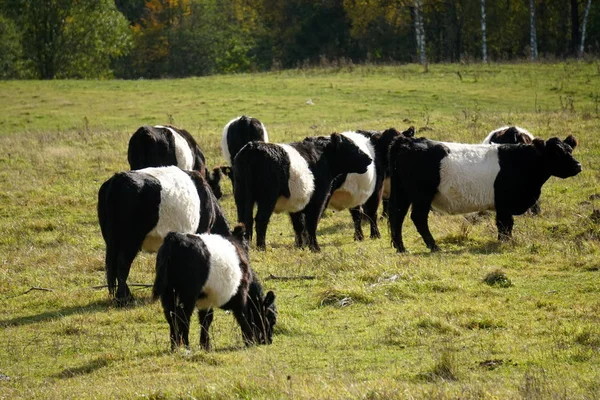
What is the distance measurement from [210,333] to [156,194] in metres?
2.32

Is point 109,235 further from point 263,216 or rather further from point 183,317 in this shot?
point 263,216

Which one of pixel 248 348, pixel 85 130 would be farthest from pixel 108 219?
pixel 85 130

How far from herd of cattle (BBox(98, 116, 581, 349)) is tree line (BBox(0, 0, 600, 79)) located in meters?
34.9

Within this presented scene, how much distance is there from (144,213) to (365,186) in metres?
Answer: 5.92

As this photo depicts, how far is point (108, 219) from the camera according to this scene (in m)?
11.5

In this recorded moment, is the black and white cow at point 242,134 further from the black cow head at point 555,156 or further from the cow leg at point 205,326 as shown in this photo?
the cow leg at point 205,326

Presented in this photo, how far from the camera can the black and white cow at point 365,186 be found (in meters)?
16.4

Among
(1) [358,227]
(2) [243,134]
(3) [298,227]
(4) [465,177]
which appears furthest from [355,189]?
(2) [243,134]

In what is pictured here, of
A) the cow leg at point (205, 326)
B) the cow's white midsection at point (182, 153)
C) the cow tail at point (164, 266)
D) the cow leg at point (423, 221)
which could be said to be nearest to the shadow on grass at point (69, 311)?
the cow leg at point (205, 326)

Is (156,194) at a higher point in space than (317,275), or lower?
higher

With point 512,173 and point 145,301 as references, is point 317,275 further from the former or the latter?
point 512,173

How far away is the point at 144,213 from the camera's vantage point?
11.6 meters

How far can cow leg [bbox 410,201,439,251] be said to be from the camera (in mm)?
14414

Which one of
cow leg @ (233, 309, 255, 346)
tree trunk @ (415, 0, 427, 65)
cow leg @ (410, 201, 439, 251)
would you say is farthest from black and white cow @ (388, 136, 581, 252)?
tree trunk @ (415, 0, 427, 65)
